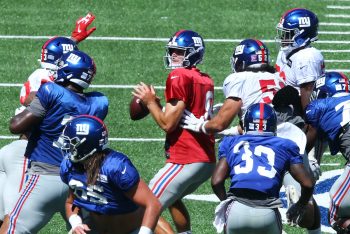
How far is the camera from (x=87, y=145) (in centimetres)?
720

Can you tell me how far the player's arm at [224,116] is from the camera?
857cm

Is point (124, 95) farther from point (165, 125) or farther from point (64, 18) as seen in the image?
point (165, 125)

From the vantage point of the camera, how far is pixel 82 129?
7.23 meters

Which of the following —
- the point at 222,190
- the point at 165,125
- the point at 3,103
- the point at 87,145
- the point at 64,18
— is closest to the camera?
the point at 87,145

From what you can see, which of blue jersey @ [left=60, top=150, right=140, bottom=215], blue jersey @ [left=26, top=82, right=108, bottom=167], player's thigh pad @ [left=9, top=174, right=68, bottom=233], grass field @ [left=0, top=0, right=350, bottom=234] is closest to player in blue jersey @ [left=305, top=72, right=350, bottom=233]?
blue jersey @ [left=26, top=82, right=108, bottom=167]

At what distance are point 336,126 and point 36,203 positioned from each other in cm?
250

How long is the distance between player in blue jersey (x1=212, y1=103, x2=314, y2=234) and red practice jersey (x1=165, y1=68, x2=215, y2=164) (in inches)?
33.4

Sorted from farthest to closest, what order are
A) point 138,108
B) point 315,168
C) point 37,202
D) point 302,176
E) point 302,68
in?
point 302,68 → point 315,168 → point 138,108 → point 37,202 → point 302,176

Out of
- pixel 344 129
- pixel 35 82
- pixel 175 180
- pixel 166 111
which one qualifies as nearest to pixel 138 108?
pixel 166 111

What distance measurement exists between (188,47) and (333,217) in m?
1.85

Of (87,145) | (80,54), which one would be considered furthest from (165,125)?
(87,145)

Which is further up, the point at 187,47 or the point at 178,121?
the point at 187,47

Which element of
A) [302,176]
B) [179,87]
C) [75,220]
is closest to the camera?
[75,220]

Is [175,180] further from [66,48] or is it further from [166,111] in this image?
[66,48]
